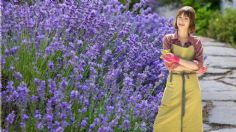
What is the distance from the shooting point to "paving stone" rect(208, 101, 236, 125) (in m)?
4.33

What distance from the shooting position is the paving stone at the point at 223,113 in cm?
433

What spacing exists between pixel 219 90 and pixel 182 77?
2263 millimetres

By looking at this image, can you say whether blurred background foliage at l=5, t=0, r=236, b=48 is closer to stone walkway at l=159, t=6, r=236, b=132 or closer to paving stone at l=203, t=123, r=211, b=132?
stone walkway at l=159, t=6, r=236, b=132

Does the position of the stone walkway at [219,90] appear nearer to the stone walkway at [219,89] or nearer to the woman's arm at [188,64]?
the stone walkway at [219,89]

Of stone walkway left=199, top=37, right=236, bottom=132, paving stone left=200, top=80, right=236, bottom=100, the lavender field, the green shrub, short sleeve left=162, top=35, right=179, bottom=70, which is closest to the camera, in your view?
the lavender field

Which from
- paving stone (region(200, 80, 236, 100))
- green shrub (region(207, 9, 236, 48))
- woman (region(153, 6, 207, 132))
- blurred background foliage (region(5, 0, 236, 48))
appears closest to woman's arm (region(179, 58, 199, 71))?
woman (region(153, 6, 207, 132))

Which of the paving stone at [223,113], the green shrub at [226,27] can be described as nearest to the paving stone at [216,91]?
the paving stone at [223,113]

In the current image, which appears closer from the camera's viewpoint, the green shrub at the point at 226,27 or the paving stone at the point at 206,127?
the paving stone at the point at 206,127

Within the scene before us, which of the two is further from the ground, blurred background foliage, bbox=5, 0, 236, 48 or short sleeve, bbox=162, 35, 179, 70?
short sleeve, bbox=162, 35, 179, 70

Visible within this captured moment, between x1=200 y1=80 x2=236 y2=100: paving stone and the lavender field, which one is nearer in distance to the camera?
the lavender field

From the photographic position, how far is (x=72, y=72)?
3.55 meters

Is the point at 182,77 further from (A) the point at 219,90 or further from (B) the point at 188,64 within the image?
(A) the point at 219,90

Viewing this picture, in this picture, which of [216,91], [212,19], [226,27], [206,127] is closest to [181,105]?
[206,127]

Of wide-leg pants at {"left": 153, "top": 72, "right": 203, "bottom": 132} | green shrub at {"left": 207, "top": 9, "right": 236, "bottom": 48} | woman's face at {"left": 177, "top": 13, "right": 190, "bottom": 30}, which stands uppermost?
woman's face at {"left": 177, "top": 13, "right": 190, "bottom": 30}
